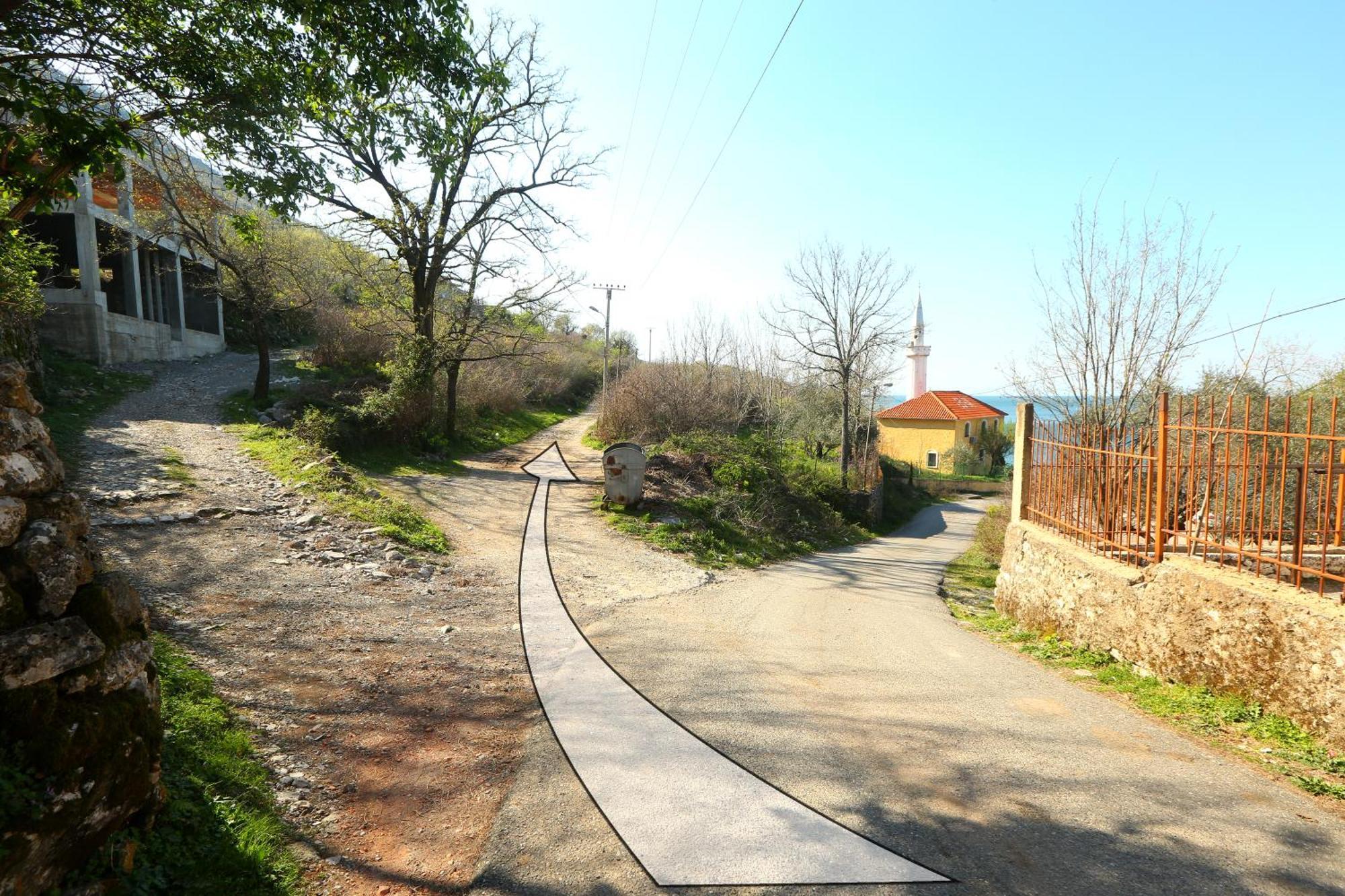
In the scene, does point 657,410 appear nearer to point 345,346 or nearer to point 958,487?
point 345,346

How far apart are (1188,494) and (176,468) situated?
13201 millimetres

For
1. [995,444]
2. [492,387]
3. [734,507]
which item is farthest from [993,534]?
[995,444]

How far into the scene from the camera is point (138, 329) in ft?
75.5

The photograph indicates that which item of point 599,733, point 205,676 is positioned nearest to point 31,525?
point 205,676

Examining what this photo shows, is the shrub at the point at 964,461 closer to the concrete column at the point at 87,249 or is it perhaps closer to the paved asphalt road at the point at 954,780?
the paved asphalt road at the point at 954,780

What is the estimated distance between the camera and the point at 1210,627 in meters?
5.12

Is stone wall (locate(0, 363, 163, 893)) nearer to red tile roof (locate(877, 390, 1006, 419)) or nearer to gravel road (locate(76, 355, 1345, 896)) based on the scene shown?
gravel road (locate(76, 355, 1345, 896))

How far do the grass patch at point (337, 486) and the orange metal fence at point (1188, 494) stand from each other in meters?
8.07

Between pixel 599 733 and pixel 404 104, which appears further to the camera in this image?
pixel 404 104

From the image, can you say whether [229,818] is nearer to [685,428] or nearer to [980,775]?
[980,775]

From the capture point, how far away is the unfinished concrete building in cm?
2008

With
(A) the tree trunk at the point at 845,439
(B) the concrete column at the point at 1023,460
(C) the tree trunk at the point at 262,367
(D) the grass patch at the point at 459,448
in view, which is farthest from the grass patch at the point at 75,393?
(A) the tree trunk at the point at 845,439

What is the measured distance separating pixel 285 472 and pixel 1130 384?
51.3 ft

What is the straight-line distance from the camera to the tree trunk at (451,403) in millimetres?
18547
